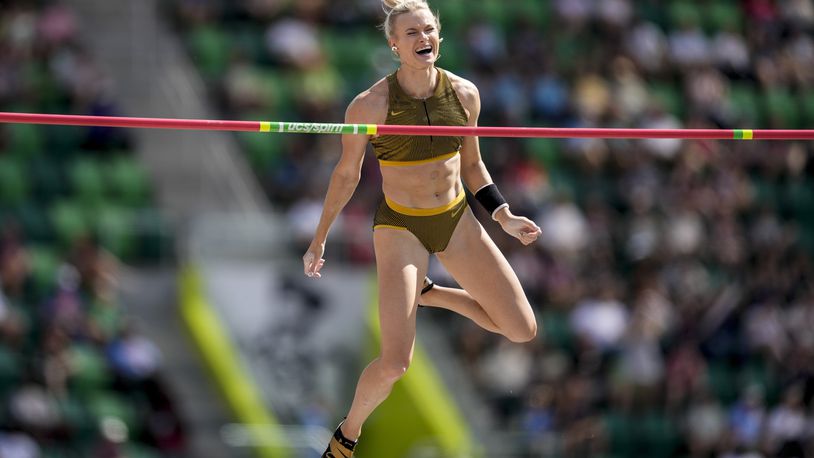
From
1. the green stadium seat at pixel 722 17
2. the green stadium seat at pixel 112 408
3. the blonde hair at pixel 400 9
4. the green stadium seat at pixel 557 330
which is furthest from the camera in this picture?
the green stadium seat at pixel 722 17

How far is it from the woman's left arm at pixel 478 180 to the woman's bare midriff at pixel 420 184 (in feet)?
0.80

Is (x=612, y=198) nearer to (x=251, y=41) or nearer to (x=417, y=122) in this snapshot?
(x=251, y=41)

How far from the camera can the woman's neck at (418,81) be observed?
8953 millimetres

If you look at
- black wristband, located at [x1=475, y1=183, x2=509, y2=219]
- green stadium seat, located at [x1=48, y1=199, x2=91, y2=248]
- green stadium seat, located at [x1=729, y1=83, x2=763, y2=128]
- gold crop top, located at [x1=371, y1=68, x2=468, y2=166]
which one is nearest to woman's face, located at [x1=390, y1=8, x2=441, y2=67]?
gold crop top, located at [x1=371, y1=68, x2=468, y2=166]

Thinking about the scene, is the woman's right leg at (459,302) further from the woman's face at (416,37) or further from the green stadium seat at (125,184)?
the green stadium seat at (125,184)

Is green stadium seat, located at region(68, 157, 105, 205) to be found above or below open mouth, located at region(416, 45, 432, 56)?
below

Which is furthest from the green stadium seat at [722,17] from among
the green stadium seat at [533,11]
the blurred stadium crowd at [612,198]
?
the green stadium seat at [533,11]

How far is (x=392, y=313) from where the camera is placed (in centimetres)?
877

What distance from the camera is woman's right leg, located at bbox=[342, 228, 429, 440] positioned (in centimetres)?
877

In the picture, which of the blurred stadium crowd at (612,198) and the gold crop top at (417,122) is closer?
the gold crop top at (417,122)

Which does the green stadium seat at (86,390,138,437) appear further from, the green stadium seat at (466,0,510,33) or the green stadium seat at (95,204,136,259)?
the green stadium seat at (466,0,510,33)

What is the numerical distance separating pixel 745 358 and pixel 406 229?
31.5ft

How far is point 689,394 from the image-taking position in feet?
55.5

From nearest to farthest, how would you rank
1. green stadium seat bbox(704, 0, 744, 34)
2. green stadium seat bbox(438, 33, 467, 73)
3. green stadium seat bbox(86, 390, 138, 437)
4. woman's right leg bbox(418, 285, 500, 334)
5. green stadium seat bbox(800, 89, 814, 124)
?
1. woman's right leg bbox(418, 285, 500, 334)
2. green stadium seat bbox(86, 390, 138, 437)
3. green stadium seat bbox(438, 33, 467, 73)
4. green stadium seat bbox(800, 89, 814, 124)
5. green stadium seat bbox(704, 0, 744, 34)
